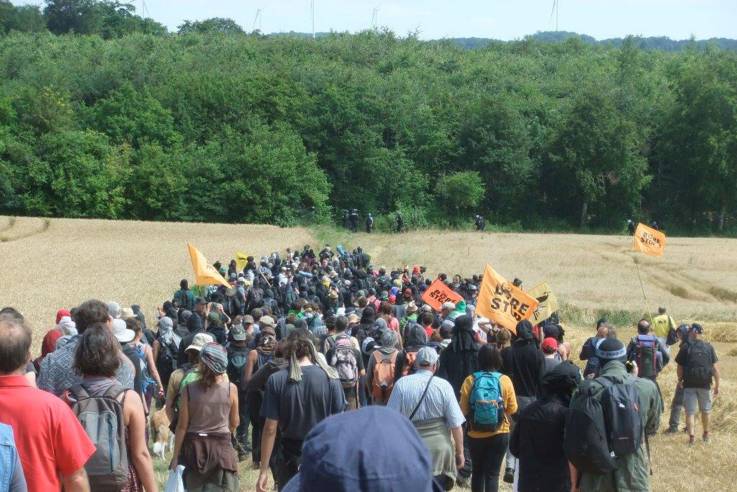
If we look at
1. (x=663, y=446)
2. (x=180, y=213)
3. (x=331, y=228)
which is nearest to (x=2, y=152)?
(x=180, y=213)

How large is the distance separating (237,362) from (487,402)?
379 cm

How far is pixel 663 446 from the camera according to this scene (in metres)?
12.8

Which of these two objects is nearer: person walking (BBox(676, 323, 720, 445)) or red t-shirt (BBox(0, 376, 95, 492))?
red t-shirt (BBox(0, 376, 95, 492))

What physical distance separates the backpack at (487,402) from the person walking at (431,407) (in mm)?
697

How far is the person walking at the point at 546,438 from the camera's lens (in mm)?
7078

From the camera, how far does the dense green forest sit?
5678 cm

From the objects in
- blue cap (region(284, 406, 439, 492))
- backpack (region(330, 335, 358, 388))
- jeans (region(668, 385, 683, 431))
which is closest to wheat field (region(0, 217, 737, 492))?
jeans (region(668, 385, 683, 431))

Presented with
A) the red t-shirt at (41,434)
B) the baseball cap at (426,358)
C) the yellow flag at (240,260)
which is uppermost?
the red t-shirt at (41,434)

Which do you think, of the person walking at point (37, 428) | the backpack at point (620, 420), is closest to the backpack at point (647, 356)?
the backpack at point (620, 420)

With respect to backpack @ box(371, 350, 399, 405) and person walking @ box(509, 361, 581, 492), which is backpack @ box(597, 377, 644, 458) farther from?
backpack @ box(371, 350, 399, 405)

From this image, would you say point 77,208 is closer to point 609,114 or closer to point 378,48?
point 609,114

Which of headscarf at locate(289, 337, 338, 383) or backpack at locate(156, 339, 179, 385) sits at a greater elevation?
headscarf at locate(289, 337, 338, 383)

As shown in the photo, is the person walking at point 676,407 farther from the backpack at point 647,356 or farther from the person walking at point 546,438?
the person walking at point 546,438

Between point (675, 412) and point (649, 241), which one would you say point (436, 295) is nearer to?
point (675, 412)
